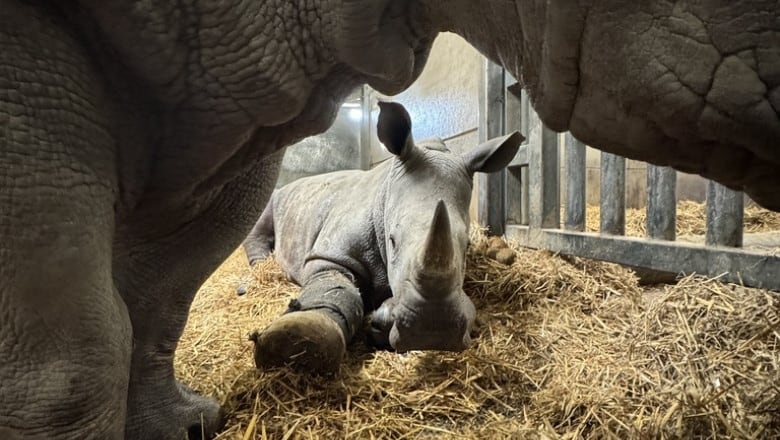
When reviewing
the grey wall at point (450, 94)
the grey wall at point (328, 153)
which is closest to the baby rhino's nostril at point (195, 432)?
the grey wall at point (450, 94)

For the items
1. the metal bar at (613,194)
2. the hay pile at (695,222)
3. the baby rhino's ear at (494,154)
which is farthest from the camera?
the hay pile at (695,222)

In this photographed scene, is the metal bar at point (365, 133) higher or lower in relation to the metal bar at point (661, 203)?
higher

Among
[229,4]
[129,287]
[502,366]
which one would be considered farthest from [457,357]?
[229,4]

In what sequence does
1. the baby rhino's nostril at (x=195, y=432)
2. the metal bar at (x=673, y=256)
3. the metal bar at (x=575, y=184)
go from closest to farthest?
the baby rhino's nostril at (x=195, y=432) → the metal bar at (x=673, y=256) → the metal bar at (x=575, y=184)

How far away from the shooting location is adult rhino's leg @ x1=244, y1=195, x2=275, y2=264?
4.40 metres

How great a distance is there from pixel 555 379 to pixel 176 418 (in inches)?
45.3

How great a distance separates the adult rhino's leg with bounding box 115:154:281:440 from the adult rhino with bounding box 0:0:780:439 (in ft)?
0.77

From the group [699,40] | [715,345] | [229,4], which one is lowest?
[715,345]

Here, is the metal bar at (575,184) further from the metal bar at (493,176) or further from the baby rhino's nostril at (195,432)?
the baby rhino's nostril at (195,432)

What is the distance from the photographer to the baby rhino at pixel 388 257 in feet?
5.47

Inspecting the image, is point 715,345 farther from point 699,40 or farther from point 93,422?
point 93,422

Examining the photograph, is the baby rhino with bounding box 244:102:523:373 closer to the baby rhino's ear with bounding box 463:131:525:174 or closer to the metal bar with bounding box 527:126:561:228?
the baby rhino's ear with bounding box 463:131:525:174

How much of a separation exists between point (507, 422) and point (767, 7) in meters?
1.22

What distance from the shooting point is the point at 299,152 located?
22.8 ft
